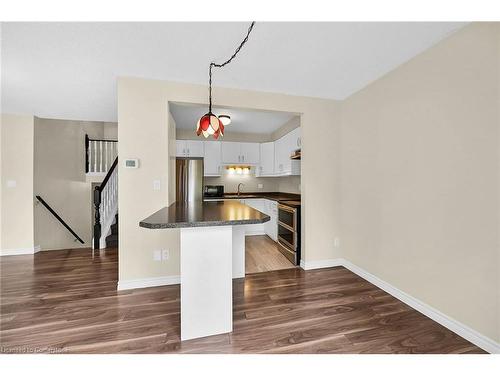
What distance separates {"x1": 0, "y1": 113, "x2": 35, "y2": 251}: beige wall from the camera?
3627 mm

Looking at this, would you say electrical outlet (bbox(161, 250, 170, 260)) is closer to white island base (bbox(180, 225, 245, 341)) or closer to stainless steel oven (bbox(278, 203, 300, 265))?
white island base (bbox(180, 225, 245, 341))

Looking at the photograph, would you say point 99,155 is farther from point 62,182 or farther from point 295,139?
point 295,139

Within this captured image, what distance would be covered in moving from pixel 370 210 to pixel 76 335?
3.15m

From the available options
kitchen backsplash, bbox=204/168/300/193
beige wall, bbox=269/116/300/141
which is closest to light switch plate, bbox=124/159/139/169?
kitchen backsplash, bbox=204/168/300/193

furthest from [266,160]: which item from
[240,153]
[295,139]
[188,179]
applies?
[188,179]

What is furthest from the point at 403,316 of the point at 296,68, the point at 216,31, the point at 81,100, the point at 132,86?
the point at 81,100

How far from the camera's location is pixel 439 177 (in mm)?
1805

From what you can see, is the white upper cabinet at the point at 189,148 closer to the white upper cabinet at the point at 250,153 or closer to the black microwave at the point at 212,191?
the black microwave at the point at 212,191

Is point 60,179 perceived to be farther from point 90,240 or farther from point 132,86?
point 132,86

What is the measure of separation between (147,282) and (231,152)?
127 inches

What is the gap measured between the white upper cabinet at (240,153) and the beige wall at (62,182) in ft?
10.1

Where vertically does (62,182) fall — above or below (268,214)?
above

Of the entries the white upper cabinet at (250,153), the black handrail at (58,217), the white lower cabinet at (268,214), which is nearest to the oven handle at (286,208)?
the white lower cabinet at (268,214)

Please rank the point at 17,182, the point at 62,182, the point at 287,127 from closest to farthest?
1. the point at 17,182
2. the point at 62,182
3. the point at 287,127
